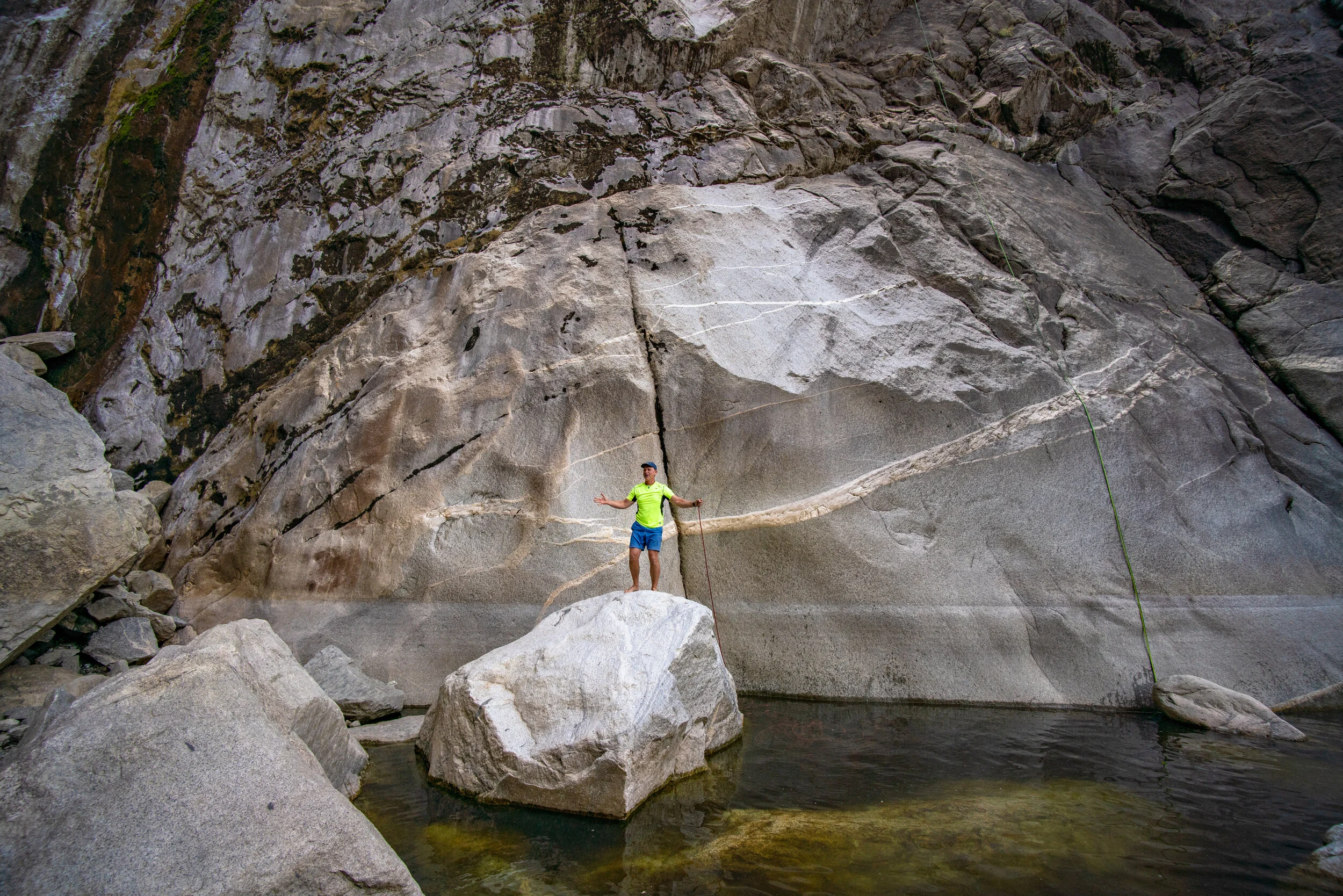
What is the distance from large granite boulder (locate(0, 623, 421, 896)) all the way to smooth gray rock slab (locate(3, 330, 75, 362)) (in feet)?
26.1

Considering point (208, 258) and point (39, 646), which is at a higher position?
point (208, 258)

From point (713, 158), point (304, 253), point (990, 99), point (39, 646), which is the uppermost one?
point (990, 99)

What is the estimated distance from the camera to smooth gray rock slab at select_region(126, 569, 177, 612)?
25.6 ft

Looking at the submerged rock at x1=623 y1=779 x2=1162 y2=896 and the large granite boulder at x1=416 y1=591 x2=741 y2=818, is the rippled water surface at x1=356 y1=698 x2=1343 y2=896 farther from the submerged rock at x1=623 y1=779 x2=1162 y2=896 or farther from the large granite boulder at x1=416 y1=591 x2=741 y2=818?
the large granite boulder at x1=416 y1=591 x2=741 y2=818

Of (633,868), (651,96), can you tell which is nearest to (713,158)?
(651,96)

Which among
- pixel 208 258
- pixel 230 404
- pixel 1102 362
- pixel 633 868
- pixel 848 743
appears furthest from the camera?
pixel 208 258

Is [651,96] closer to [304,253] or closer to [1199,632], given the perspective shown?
[304,253]

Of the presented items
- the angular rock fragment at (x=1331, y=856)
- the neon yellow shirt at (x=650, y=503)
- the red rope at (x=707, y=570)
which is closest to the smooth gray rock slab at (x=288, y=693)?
the neon yellow shirt at (x=650, y=503)

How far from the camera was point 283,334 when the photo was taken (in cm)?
971

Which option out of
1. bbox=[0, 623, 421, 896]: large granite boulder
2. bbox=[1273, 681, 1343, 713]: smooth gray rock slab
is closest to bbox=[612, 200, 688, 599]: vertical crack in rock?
→ bbox=[0, 623, 421, 896]: large granite boulder

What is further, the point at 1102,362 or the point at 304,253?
the point at 304,253

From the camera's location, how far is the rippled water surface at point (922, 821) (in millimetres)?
3609

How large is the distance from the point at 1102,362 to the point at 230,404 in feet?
34.9

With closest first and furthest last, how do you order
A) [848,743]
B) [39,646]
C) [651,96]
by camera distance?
[848,743], [39,646], [651,96]
